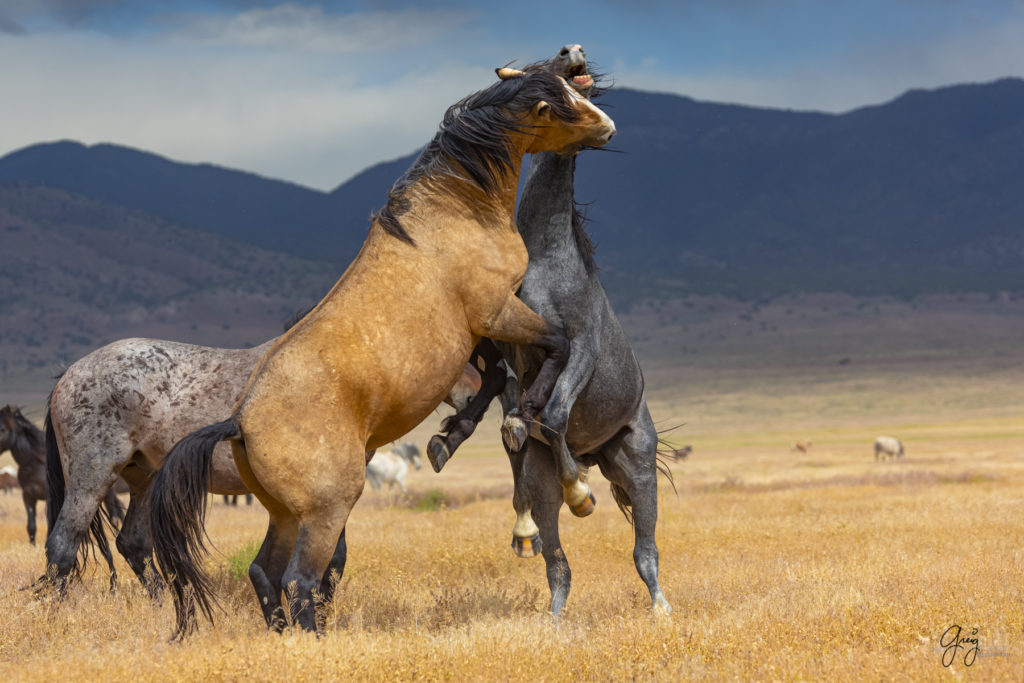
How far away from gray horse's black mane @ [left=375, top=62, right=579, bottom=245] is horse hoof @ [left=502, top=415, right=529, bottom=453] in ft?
4.45

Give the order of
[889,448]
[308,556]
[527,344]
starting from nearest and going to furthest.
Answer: [308,556], [527,344], [889,448]

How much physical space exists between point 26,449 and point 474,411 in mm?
10792

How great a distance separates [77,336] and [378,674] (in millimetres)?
130783

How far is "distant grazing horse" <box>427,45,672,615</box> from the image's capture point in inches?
263

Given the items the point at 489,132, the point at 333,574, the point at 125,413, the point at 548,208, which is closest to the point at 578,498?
the point at 548,208

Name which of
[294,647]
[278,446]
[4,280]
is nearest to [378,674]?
[294,647]

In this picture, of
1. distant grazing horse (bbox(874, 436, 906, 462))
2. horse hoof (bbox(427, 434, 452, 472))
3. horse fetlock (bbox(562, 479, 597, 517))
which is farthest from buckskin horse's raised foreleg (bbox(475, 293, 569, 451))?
distant grazing horse (bbox(874, 436, 906, 462))

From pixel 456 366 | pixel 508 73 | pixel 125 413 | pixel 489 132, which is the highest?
pixel 508 73

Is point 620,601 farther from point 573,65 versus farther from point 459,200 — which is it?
point 573,65

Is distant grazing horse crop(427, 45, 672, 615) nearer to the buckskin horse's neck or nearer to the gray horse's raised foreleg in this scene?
the gray horse's raised foreleg

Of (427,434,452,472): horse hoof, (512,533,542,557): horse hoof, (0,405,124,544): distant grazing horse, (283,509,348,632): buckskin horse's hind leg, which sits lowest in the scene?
(0,405,124,544): distant grazing horse

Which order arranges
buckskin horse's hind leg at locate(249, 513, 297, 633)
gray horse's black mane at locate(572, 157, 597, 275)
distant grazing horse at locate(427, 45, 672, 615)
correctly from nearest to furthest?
buckskin horse's hind leg at locate(249, 513, 297, 633)
distant grazing horse at locate(427, 45, 672, 615)
gray horse's black mane at locate(572, 157, 597, 275)

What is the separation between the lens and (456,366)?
20.6ft

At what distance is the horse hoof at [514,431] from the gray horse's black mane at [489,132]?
4.45 feet
